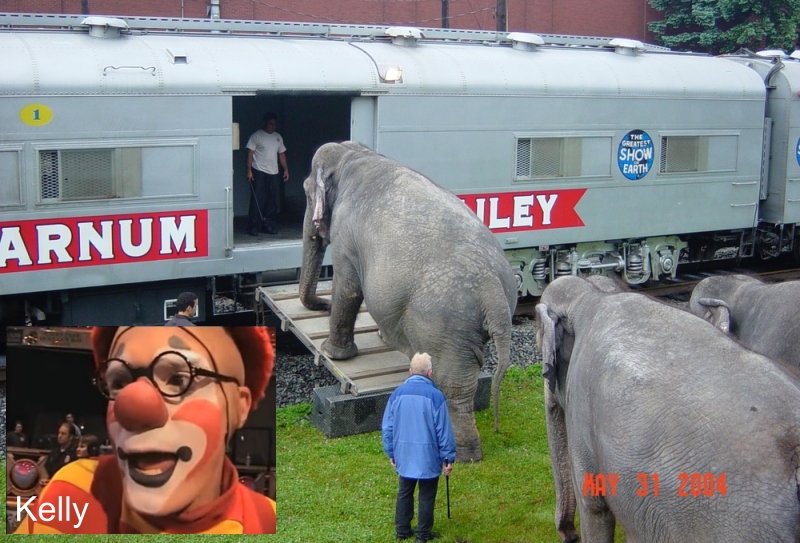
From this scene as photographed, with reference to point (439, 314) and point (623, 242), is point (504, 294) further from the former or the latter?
point (623, 242)

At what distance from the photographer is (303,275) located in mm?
10352

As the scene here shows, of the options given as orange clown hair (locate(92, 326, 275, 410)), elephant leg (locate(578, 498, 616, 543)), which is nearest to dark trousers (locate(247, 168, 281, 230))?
orange clown hair (locate(92, 326, 275, 410))

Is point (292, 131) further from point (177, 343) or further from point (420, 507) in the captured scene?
point (177, 343)

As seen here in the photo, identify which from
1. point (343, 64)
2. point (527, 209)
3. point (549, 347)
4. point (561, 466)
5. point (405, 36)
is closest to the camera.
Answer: point (549, 347)

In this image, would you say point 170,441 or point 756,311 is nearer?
point 170,441

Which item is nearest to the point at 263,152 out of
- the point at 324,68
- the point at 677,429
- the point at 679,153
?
the point at 324,68

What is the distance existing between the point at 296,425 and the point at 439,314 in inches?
81.5

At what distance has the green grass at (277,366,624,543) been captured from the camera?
6.61m

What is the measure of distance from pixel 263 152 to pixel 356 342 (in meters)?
4.26

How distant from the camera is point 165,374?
4922mm

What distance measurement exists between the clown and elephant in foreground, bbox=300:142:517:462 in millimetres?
2674

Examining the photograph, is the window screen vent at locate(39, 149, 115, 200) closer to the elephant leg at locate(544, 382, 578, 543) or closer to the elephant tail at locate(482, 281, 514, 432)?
the elephant tail at locate(482, 281, 514, 432)

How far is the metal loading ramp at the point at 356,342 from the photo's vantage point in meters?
8.88

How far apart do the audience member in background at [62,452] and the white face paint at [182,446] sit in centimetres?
41
